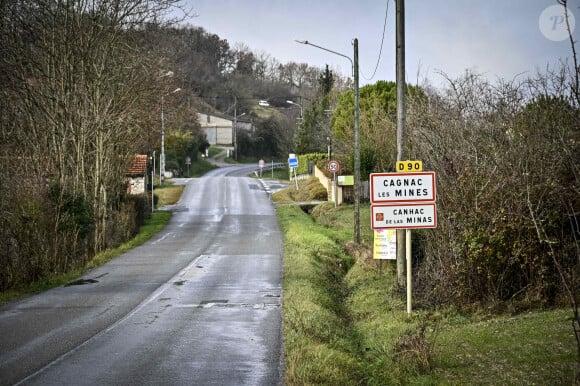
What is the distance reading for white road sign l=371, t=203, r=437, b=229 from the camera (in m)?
13.3

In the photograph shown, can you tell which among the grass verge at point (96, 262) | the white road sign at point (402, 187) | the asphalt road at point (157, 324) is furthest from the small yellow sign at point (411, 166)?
the grass verge at point (96, 262)

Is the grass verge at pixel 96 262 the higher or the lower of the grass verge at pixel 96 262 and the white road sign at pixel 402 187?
the lower

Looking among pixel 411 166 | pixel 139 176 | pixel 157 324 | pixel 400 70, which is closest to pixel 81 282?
pixel 157 324

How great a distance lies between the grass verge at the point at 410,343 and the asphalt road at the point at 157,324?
562 millimetres

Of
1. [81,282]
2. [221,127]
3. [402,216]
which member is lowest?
[81,282]

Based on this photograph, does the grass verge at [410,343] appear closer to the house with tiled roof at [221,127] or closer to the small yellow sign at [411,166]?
the small yellow sign at [411,166]

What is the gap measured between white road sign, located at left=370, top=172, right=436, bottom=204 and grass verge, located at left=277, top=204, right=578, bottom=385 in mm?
2090

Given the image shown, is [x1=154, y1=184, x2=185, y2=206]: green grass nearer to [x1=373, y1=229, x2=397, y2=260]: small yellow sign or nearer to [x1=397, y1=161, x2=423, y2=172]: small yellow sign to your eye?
[x1=373, y1=229, x2=397, y2=260]: small yellow sign

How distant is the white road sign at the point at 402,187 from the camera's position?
1332 cm

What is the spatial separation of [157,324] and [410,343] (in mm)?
5936

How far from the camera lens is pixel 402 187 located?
13.4m

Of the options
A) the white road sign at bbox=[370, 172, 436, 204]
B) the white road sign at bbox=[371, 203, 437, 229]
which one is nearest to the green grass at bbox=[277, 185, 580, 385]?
the white road sign at bbox=[371, 203, 437, 229]

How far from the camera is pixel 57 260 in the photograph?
24031 mm

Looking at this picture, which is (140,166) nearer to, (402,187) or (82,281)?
(82,281)
